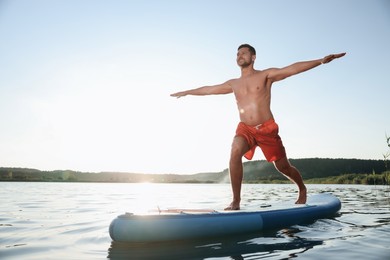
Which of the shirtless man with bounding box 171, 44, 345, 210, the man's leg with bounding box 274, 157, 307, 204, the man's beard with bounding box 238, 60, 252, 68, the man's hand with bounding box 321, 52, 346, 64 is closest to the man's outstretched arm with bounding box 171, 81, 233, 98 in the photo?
the shirtless man with bounding box 171, 44, 345, 210

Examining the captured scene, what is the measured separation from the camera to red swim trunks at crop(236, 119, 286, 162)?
5555mm

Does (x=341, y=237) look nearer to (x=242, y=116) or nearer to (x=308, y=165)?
(x=242, y=116)

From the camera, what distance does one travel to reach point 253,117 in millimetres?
5664

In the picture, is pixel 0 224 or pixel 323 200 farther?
pixel 323 200

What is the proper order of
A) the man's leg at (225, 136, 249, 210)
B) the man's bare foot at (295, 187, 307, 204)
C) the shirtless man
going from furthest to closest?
1. the man's bare foot at (295, 187, 307, 204)
2. the shirtless man
3. the man's leg at (225, 136, 249, 210)

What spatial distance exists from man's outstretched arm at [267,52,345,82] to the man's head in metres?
0.48

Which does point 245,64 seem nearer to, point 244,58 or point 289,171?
point 244,58

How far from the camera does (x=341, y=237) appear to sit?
425 cm

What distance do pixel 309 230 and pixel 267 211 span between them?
2.21 ft

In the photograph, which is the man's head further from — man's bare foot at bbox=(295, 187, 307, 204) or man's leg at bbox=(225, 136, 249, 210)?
man's bare foot at bbox=(295, 187, 307, 204)

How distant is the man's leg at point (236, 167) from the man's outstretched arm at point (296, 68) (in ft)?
4.03

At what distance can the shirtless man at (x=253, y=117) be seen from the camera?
17.6 ft

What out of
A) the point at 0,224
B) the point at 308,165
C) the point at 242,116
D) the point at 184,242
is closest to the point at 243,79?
the point at 242,116

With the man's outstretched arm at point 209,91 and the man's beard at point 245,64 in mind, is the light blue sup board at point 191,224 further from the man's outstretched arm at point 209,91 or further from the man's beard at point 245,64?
the man's beard at point 245,64
